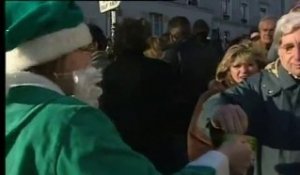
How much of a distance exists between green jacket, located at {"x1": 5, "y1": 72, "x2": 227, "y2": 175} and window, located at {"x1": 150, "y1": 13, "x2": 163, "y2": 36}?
25 centimetres

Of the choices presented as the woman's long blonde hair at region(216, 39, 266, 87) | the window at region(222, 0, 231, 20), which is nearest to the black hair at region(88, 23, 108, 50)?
the window at region(222, 0, 231, 20)

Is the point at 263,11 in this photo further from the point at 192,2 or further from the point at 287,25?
the point at 287,25

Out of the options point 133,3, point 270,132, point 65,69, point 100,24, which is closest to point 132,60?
point 65,69

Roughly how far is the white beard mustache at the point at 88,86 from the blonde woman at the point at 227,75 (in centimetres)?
31

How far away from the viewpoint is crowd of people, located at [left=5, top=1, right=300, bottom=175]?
189cm

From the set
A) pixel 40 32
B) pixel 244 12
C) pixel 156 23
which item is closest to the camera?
pixel 156 23

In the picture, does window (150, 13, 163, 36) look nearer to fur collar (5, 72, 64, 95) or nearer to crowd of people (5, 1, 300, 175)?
crowd of people (5, 1, 300, 175)

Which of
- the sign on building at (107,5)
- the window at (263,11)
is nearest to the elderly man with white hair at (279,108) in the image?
the window at (263,11)

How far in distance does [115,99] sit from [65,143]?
0.22 m

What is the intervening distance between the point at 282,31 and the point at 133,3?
3.71 feet

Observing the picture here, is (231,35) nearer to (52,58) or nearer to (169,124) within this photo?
(169,124)

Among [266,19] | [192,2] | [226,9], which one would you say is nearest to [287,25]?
[266,19]

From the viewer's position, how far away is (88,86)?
210 cm

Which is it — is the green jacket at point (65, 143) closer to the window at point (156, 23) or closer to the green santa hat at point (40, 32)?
the green santa hat at point (40, 32)
